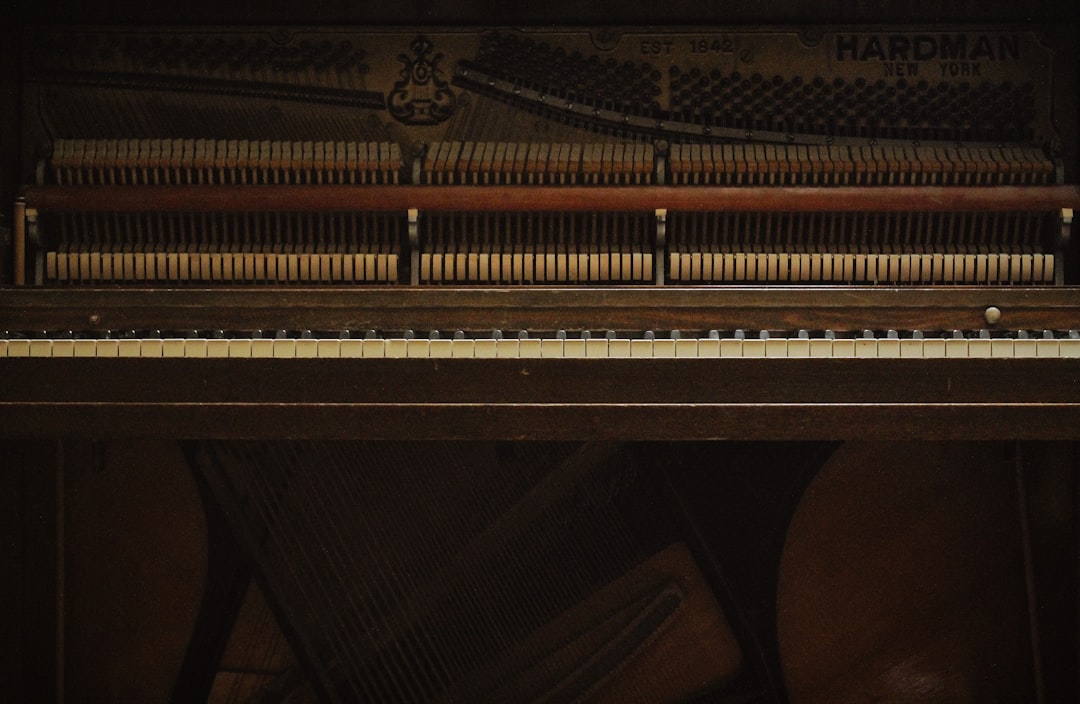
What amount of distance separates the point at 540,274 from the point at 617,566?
902mm

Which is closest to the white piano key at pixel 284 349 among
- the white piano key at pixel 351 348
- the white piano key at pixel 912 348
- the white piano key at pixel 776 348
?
the white piano key at pixel 351 348

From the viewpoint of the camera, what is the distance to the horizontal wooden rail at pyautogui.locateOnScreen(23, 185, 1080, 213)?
8.37 feet

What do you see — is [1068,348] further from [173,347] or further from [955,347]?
[173,347]

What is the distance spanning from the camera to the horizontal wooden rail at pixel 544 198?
2551mm

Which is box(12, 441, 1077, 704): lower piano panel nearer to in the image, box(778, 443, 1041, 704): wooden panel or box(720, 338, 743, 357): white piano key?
box(778, 443, 1041, 704): wooden panel

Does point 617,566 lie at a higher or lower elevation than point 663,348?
lower

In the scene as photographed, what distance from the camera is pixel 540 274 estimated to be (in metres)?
2.60

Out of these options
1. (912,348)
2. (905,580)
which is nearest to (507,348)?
(912,348)

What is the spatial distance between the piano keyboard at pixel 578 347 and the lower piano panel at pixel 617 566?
25.9 inches

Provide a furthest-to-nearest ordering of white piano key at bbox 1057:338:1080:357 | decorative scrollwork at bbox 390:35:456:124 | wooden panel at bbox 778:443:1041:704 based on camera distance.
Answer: wooden panel at bbox 778:443:1041:704, decorative scrollwork at bbox 390:35:456:124, white piano key at bbox 1057:338:1080:357

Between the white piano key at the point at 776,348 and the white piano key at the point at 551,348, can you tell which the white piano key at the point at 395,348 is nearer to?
the white piano key at the point at 551,348

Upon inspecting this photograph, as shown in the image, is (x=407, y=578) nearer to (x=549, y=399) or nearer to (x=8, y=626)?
(x=549, y=399)

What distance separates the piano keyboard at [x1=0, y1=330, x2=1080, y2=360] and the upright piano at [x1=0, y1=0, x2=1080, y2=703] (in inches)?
14.6

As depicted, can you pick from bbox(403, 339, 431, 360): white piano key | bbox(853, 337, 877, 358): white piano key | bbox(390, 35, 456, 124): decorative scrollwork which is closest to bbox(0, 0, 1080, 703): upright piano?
bbox(390, 35, 456, 124): decorative scrollwork
